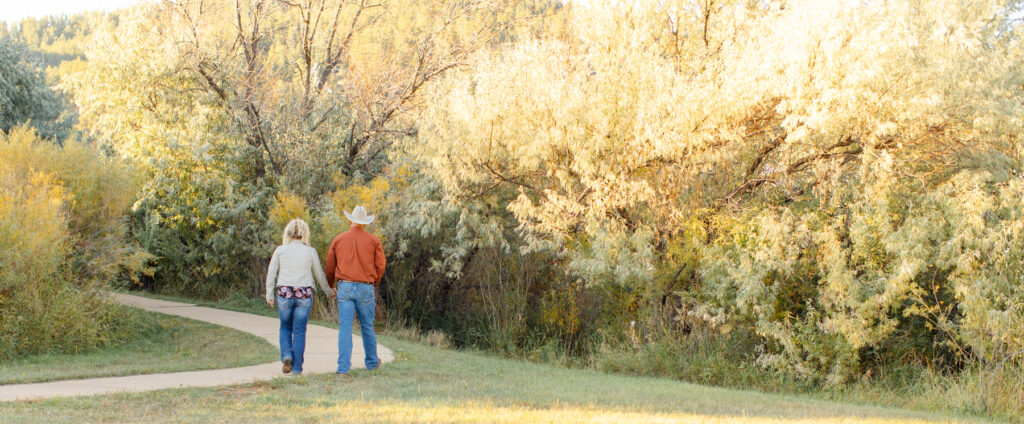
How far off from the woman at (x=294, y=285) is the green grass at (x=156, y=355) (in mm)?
1313

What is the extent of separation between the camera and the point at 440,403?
7.56m

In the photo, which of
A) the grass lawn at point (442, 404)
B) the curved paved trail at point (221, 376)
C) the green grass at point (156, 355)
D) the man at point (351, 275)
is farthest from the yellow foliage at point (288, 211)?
the man at point (351, 275)

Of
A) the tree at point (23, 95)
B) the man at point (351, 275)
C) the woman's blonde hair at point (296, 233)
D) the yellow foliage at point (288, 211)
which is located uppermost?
the tree at point (23, 95)

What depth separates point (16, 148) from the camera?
46.1 ft

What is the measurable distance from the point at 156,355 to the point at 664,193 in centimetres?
893

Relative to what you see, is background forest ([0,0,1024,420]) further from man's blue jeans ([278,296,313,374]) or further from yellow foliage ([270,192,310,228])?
man's blue jeans ([278,296,313,374])

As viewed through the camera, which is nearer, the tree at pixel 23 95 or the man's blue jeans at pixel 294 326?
the man's blue jeans at pixel 294 326

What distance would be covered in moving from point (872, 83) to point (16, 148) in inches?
563

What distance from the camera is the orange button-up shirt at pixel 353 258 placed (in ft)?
30.8

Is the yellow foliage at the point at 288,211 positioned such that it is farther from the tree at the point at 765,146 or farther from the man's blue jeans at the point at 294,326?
the man's blue jeans at the point at 294,326

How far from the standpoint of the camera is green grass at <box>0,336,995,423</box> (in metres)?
6.82

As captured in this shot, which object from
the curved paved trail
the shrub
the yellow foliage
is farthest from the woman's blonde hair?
the yellow foliage

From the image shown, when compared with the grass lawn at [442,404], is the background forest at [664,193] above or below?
above

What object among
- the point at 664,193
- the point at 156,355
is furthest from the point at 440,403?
the point at 664,193
